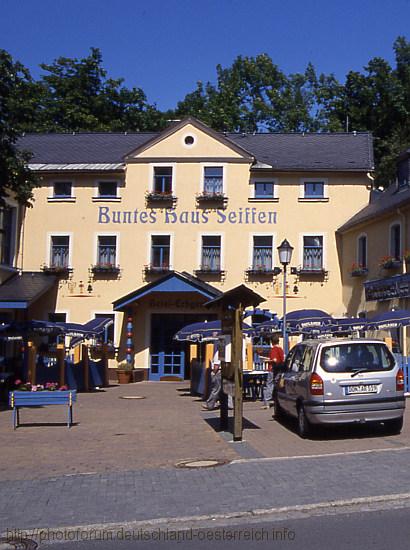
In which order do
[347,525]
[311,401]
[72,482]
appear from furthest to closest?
1. [311,401]
2. [72,482]
3. [347,525]

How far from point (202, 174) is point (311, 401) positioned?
20.3m

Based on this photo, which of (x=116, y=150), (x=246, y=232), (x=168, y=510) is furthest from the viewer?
(x=116, y=150)

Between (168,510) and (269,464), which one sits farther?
(269,464)

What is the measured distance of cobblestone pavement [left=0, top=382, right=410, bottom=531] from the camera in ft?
25.7

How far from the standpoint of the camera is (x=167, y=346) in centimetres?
3094

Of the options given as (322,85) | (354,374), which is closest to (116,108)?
(322,85)

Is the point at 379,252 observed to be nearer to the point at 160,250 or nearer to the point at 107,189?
the point at 160,250

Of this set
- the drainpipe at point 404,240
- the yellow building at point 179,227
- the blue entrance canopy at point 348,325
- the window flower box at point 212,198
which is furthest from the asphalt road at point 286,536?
the window flower box at point 212,198

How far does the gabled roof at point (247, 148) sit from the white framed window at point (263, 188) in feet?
2.10

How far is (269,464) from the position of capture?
998 centimetres

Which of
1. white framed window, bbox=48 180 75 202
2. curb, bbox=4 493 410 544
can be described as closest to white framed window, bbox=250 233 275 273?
white framed window, bbox=48 180 75 202

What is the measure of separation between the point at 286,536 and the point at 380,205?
73.1 ft

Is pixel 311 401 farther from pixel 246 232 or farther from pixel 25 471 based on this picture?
pixel 246 232

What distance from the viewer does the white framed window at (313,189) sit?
30.9m
